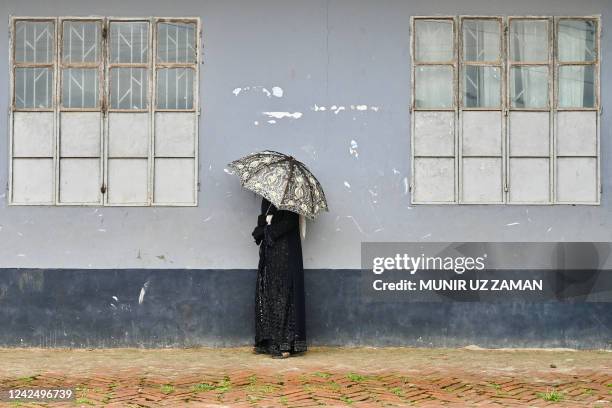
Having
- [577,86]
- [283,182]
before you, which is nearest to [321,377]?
[283,182]

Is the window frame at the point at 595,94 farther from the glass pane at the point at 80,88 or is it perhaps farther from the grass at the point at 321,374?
the glass pane at the point at 80,88

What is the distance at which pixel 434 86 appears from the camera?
9148mm

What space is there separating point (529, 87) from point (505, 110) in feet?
1.14

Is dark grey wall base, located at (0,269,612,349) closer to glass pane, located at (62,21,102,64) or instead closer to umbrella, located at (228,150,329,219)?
umbrella, located at (228,150,329,219)

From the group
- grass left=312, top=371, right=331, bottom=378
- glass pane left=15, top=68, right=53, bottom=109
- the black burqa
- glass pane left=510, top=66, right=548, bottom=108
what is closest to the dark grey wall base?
the black burqa

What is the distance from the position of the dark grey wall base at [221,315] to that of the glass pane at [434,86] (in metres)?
1.90

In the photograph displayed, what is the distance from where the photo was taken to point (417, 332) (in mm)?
9133

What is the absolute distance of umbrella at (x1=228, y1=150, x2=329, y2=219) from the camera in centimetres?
827

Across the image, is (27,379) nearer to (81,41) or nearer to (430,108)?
(81,41)

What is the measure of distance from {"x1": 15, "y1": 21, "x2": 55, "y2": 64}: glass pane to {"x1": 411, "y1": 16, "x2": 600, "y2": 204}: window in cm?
370

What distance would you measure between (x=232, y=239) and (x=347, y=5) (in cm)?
265

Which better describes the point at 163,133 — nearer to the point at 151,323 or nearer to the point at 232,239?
the point at 232,239

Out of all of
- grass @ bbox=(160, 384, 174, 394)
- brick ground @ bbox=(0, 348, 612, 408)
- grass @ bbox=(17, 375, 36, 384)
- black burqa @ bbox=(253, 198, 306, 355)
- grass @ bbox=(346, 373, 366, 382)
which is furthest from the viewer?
black burqa @ bbox=(253, 198, 306, 355)

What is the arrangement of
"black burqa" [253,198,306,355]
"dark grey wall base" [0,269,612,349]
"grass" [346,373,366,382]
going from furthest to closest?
1. "dark grey wall base" [0,269,612,349]
2. "black burqa" [253,198,306,355]
3. "grass" [346,373,366,382]
